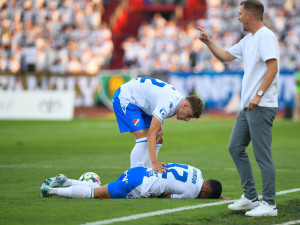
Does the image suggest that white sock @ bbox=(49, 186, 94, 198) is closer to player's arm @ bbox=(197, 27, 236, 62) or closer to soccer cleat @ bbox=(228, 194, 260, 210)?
soccer cleat @ bbox=(228, 194, 260, 210)

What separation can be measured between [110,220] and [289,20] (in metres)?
A: 29.0

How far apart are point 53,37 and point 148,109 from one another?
29278 mm

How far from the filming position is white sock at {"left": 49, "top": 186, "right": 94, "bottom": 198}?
334 inches

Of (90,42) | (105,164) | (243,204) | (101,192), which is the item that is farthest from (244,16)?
(90,42)

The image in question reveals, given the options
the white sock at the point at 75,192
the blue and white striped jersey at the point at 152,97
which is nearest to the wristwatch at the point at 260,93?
the blue and white striped jersey at the point at 152,97

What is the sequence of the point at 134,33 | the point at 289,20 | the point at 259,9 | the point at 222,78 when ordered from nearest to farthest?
the point at 259,9
the point at 222,78
the point at 289,20
the point at 134,33

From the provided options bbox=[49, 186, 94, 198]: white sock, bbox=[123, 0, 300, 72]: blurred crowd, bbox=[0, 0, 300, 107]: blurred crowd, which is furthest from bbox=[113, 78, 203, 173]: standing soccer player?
bbox=[123, 0, 300, 72]: blurred crowd

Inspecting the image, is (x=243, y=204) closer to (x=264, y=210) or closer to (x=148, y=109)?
(x=264, y=210)

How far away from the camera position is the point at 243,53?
7676mm

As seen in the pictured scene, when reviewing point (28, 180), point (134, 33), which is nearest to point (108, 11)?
point (134, 33)

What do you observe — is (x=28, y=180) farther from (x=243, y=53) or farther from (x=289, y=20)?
(x=289, y=20)

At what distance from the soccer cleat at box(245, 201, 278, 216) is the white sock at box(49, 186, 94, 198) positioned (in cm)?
212

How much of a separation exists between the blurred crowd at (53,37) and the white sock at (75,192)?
84.9ft

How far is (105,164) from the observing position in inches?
520
